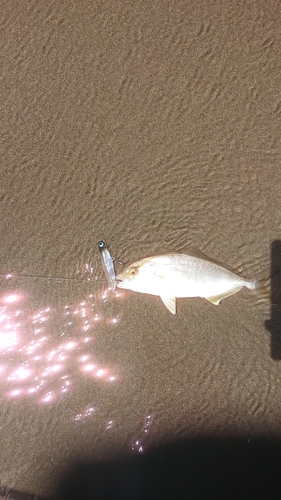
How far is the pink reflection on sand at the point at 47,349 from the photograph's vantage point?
285 cm

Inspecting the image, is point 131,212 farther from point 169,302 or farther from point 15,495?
point 15,495

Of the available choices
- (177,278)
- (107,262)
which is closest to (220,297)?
(177,278)

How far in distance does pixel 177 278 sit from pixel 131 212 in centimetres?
56

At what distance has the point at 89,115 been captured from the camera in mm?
2908

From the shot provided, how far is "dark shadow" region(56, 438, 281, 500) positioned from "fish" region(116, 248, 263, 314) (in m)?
1.01

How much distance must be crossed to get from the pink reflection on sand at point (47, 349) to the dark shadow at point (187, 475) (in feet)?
1.92

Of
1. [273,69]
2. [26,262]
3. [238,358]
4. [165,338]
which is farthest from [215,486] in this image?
[273,69]

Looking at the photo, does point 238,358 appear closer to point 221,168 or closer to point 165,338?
point 165,338

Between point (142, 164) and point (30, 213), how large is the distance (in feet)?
2.80

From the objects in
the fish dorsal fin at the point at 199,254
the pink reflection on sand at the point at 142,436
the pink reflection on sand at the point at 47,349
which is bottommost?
the pink reflection on sand at the point at 142,436

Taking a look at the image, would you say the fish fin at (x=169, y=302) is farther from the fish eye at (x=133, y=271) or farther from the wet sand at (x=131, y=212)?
the fish eye at (x=133, y=271)

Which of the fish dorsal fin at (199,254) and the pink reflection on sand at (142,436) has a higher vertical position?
the fish dorsal fin at (199,254)

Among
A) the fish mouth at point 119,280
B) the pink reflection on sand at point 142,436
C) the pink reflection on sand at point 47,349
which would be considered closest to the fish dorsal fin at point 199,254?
the fish mouth at point 119,280

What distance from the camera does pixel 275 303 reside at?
2828mm
